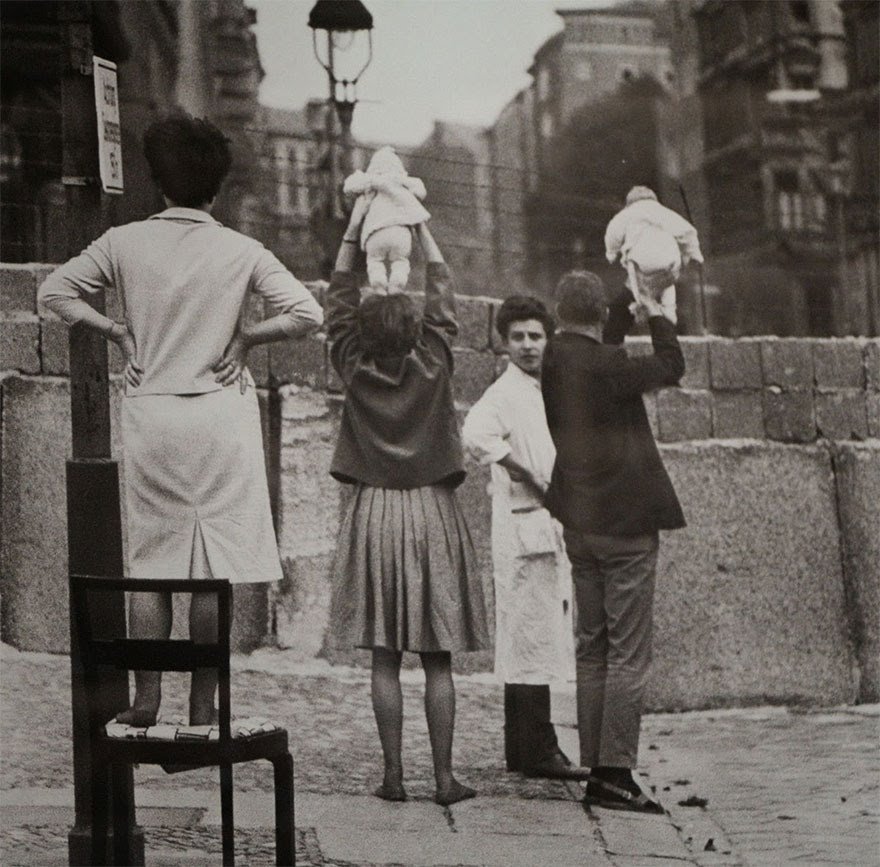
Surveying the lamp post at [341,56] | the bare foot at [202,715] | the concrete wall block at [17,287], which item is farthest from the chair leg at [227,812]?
the lamp post at [341,56]

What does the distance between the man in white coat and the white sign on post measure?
1.39 meters

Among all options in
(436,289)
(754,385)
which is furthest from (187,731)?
(754,385)

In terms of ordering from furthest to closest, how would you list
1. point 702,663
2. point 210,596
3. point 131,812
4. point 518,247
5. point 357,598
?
point 702,663
point 518,247
point 357,598
point 210,596
point 131,812

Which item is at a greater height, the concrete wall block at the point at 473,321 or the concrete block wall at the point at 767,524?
the concrete wall block at the point at 473,321

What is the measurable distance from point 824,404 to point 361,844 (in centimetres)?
300

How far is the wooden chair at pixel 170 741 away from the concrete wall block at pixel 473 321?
254 centimetres

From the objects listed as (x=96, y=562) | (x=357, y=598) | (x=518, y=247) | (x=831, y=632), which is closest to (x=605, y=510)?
(x=357, y=598)

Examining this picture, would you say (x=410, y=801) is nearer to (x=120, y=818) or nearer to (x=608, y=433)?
(x=608, y=433)

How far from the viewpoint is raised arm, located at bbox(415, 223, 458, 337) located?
5.09 m

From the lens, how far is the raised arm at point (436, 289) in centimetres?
509

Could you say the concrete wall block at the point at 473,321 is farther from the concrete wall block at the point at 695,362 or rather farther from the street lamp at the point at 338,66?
the street lamp at the point at 338,66

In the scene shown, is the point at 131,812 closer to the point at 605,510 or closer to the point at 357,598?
the point at 357,598

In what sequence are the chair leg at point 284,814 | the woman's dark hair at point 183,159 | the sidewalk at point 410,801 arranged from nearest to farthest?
the chair leg at point 284,814 → the woman's dark hair at point 183,159 → the sidewalk at point 410,801

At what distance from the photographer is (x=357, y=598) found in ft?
16.7
